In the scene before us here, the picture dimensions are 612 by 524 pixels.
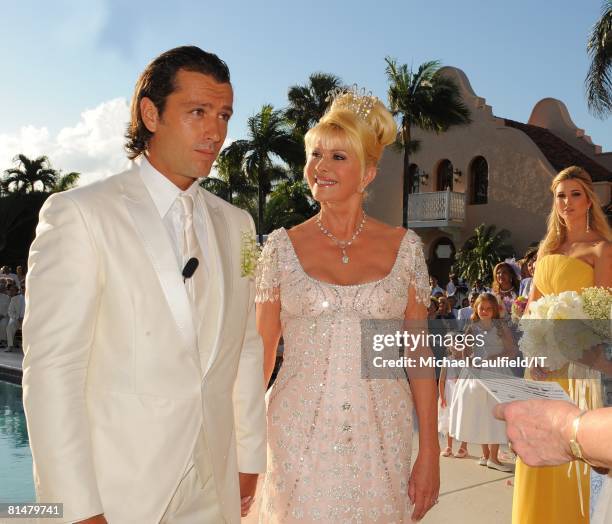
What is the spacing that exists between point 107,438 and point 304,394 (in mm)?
1190

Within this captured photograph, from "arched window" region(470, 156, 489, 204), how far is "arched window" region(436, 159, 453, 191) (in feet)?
3.51

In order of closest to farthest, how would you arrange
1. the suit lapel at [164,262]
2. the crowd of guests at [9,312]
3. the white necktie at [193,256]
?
the suit lapel at [164,262] < the white necktie at [193,256] < the crowd of guests at [9,312]

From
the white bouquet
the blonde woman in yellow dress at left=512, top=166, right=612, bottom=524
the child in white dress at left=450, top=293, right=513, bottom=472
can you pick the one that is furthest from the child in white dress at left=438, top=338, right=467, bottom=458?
the white bouquet

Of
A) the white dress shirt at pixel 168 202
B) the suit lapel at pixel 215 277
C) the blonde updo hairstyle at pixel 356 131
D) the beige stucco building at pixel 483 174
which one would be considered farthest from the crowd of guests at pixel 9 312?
the beige stucco building at pixel 483 174

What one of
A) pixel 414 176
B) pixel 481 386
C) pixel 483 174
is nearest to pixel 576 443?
pixel 481 386

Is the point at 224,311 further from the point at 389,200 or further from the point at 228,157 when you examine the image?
the point at 228,157

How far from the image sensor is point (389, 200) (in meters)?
29.8

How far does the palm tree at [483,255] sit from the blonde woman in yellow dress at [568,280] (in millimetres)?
18238

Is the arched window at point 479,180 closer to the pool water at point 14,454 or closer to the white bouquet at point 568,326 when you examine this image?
the pool water at point 14,454

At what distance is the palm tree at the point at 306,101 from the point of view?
114 ft

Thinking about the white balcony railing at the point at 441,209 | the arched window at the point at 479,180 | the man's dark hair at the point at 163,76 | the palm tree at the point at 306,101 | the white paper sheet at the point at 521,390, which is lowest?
the white paper sheet at the point at 521,390

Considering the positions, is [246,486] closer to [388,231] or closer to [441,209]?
[388,231]

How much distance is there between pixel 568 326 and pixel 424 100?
23003 millimetres

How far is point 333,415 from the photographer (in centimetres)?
321
